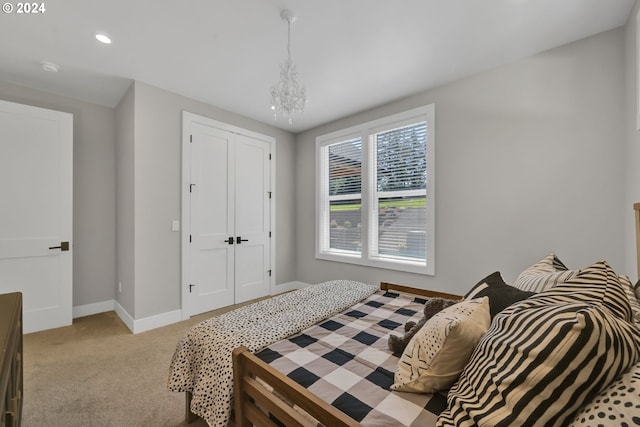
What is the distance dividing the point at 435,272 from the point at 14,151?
179 inches

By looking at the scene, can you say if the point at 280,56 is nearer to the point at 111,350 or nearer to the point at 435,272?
the point at 435,272

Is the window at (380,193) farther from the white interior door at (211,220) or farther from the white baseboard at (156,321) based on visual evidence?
the white baseboard at (156,321)

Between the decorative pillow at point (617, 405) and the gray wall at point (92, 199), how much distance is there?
4369mm

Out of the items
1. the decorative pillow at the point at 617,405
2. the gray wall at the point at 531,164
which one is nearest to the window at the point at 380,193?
Answer: the gray wall at the point at 531,164

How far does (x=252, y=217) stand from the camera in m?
3.88

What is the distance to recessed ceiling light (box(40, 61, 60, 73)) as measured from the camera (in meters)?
2.49

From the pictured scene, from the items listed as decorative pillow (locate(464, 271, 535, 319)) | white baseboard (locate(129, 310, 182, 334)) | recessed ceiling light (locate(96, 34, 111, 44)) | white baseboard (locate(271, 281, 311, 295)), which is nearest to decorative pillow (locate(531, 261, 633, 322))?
decorative pillow (locate(464, 271, 535, 319))

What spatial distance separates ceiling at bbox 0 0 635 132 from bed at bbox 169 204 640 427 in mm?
1585

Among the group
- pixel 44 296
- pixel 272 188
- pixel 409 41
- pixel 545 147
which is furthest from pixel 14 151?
pixel 545 147

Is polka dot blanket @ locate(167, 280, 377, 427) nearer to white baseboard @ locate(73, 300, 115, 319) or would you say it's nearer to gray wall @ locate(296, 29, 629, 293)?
gray wall @ locate(296, 29, 629, 293)

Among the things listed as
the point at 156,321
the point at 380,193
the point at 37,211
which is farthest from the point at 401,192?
the point at 37,211

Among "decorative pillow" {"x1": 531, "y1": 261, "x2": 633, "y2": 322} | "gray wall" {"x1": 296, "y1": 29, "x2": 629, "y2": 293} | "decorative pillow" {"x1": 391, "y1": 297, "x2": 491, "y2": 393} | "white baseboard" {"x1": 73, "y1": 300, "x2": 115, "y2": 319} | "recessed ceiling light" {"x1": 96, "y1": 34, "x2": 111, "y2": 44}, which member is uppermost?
"recessed ceiling light" {"x1": 96, "y1": 34, "x2": 111, "y2": 44}

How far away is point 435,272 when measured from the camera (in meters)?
2.95

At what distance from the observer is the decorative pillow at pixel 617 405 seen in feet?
1.70
